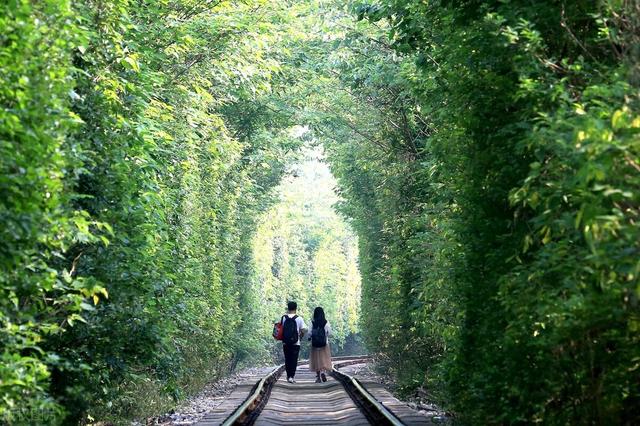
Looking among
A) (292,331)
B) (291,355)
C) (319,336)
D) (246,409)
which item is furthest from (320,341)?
(246,409)

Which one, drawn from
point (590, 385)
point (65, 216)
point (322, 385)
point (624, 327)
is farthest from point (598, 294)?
point (322, 385)

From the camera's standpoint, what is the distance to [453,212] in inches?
469

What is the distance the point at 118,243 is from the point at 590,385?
16.5ft

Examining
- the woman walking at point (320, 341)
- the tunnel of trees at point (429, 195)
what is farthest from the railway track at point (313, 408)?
the tunnel of trees at point (429, 195)

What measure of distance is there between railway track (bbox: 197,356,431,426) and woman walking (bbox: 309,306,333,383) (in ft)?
2.93

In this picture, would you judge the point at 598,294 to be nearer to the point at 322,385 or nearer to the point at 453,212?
the point at 453,212

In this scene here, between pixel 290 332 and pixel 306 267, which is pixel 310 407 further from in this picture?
pixel 306 267

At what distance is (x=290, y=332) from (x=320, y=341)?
110 centimetres

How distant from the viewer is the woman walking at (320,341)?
23984 millimetres

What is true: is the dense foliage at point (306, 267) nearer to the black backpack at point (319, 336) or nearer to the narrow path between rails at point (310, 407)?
the black backpack at point (319, 336)

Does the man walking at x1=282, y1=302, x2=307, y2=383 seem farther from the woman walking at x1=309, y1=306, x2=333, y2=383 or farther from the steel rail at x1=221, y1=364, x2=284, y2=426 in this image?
the steel rail at x1=221, y1=364, x2=284, y2=426

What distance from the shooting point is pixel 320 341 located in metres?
24.1

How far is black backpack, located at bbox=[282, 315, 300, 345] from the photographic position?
23.3 m

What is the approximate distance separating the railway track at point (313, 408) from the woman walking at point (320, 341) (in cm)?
89
